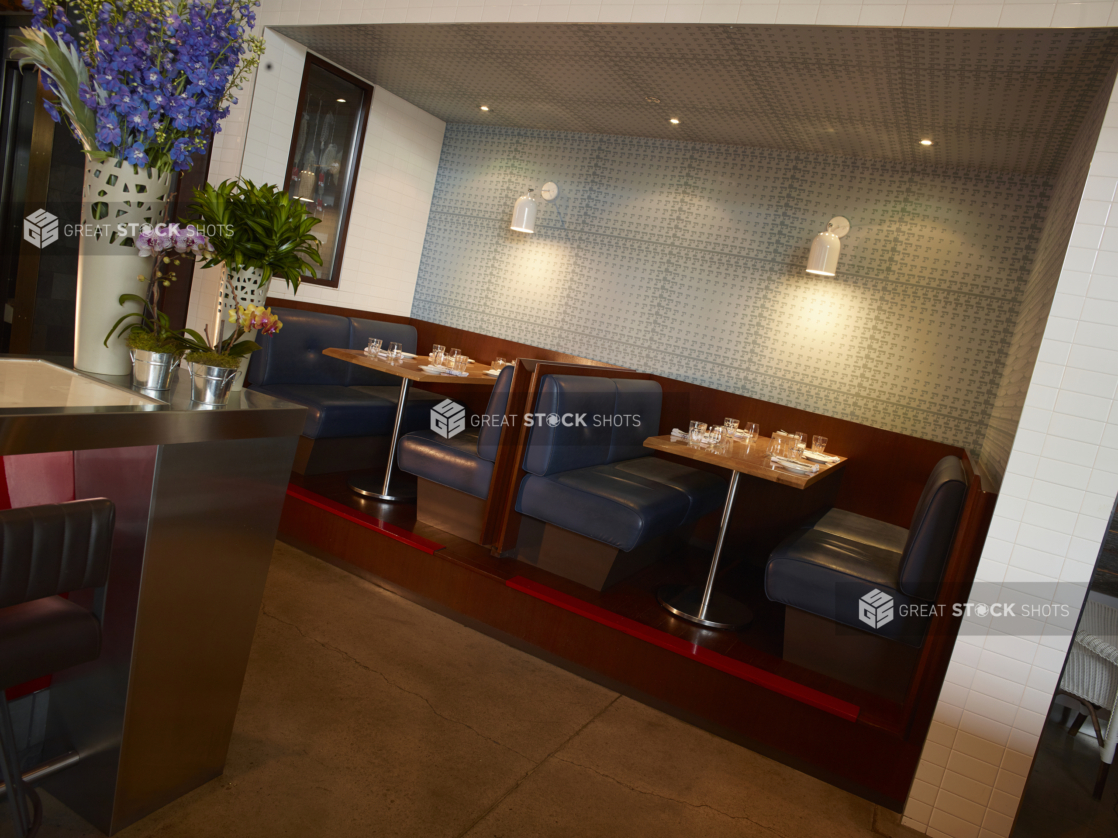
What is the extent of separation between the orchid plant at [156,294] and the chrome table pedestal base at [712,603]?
254cm

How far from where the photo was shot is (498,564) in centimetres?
368

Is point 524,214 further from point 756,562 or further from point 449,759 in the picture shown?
point 449,759

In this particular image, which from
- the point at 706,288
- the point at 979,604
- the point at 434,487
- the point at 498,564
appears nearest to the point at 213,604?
the point at 498,564

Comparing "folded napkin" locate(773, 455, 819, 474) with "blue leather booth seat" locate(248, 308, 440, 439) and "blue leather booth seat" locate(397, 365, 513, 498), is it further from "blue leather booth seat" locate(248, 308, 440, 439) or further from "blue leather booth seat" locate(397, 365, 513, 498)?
"blue leather booth seat" locate(248, 308, 440, 439)

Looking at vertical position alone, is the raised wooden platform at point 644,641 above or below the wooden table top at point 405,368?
below

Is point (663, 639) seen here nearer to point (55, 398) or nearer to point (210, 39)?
point (55, 398)

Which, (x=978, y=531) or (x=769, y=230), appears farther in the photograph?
(x=769, y=230)

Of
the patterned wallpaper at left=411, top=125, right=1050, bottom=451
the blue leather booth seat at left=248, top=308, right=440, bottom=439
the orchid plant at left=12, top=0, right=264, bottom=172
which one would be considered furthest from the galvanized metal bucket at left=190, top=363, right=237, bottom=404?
the patterned wallpaper at left=411, top=125, right=1050, bottom=451

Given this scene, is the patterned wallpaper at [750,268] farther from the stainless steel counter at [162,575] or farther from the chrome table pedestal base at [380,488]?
the stainless steel counter at [162,575]

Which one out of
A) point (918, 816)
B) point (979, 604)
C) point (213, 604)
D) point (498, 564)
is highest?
point (979, 604)

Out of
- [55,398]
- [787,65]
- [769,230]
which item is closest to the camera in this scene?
[55,398]

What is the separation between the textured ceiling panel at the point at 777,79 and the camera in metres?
3.18

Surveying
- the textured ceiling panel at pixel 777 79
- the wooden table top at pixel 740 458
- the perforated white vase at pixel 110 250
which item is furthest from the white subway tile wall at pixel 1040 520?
the perforated white vase at pixel 110 250

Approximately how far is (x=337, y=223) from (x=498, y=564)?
3384mm
